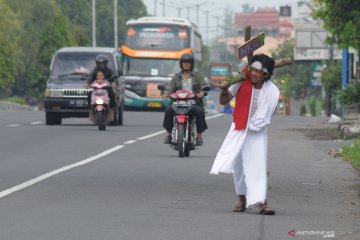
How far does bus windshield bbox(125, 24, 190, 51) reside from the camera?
54562mm

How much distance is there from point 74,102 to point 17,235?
22.2 metres

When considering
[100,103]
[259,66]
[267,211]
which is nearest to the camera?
[267,211]

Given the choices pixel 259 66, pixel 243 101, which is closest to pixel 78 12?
pixel 243 101

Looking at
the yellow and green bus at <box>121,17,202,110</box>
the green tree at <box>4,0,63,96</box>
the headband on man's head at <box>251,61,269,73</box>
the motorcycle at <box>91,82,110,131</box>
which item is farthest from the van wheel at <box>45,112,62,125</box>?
the green tree at <box>4,0,63,96</box>

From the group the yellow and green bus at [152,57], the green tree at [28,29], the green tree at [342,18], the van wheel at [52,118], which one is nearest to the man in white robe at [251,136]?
the van wheel at [52,118]

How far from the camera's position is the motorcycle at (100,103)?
30.0 meters

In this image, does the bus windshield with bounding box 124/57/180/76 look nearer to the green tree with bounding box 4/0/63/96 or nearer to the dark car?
the dark car

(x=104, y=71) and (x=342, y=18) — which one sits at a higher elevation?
(x=342, y=18)

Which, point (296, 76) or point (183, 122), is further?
point (296, 76)

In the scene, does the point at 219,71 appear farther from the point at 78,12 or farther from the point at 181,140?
the point at 181,140

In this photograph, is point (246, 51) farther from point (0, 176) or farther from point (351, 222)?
point (0, 176)

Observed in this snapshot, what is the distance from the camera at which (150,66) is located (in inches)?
2147

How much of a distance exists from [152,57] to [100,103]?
80.7 ft

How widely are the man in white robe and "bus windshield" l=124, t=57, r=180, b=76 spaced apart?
40.9 m
